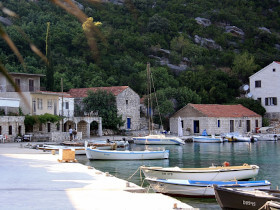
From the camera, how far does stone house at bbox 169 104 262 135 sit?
6369cm

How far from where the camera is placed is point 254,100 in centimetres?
7456

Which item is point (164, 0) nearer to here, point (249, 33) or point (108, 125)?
point (249, 33)

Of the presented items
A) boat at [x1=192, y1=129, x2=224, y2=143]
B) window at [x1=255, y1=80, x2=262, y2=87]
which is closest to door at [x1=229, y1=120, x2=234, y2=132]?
boat at [x1=192, y1=129, x2=224, y2=143]

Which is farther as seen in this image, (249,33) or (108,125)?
(249,33)

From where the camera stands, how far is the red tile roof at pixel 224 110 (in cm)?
6400

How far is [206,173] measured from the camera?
70.0 feet

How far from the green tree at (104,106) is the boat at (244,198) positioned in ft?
140

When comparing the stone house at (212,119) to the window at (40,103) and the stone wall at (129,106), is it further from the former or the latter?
the window at (40,103)

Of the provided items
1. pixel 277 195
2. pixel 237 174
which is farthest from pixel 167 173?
pixel 277 195

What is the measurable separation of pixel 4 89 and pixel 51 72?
852 centimetres

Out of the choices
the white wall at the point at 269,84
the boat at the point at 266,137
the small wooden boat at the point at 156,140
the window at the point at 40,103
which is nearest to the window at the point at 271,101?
the white wall at the point at 269,84

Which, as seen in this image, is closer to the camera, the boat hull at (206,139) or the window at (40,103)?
the window at (40,103)

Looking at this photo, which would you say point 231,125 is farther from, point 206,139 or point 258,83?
point 258,83

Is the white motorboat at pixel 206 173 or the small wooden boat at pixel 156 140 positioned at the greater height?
the small wooden boat at pixel 156 140
